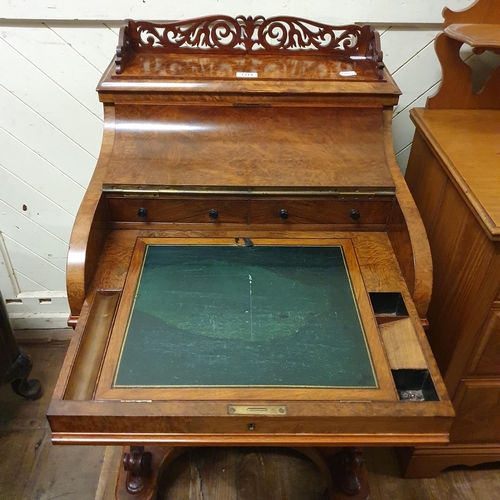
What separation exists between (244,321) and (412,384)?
0.36 metres

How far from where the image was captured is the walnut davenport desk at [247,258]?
2.86 ft

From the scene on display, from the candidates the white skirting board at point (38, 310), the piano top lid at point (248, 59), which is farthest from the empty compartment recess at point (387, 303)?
the white skirting board at point (38, 310)

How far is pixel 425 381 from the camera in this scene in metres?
0.94

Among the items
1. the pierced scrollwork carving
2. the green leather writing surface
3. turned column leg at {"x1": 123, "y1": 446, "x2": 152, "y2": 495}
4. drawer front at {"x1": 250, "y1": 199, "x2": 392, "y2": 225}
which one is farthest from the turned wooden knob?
turned column leg at {"x1": 123, "y1": 446, "x2": 152, "y2": 495}

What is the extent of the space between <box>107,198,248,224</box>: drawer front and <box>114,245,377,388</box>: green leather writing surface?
0.32ft

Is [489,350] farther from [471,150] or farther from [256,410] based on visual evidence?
[256,410]

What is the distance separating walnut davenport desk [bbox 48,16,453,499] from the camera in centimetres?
87

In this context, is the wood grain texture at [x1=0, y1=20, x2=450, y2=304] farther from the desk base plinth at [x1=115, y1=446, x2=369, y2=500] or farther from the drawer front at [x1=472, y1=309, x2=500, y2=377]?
the desk base plinth at [x1=115, y1=446, x2=369, y2=500]

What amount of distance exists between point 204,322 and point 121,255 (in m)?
0.31

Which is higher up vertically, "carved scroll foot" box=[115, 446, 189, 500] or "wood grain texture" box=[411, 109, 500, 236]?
"wood grain texture" box=[411, 109, 500, 236]

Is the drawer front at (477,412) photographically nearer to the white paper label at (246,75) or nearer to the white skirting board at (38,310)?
the white paper label at (246,75)

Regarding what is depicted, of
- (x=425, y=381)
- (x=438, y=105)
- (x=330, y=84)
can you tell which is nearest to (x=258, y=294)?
(x=425, y=381)

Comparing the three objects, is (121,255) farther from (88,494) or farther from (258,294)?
(88,494)

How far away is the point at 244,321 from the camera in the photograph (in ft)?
3.34
